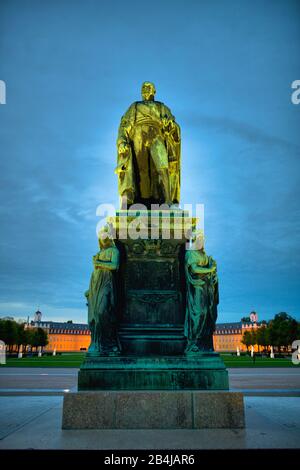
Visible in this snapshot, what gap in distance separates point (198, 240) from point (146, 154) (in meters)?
2.14

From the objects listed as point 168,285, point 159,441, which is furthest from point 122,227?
point 159,441

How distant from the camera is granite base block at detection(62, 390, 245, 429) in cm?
514

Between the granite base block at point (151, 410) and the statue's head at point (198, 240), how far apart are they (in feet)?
7.69

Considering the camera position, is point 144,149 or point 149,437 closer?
point 149,437

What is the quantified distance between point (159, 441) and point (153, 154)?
4983mm

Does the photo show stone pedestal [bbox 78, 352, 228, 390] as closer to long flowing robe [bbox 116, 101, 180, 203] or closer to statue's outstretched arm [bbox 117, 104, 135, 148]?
long flowing robe [bbox 116, 101, 180, 203]

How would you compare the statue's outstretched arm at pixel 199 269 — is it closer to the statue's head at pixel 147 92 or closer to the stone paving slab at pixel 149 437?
the stone paving slab at pixel 149 437

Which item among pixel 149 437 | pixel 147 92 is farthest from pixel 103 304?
pixel 147 92

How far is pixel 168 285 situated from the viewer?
660 cm

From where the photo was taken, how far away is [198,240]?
6.69m

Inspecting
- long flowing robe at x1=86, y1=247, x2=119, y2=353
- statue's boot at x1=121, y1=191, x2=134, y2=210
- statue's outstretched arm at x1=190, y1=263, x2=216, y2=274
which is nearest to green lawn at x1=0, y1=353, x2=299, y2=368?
statue's boot at x1=121, y1=191, x2=134, y2=210

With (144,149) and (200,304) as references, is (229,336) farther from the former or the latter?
(200,304)

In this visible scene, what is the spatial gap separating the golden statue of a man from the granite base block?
3506 millimetres

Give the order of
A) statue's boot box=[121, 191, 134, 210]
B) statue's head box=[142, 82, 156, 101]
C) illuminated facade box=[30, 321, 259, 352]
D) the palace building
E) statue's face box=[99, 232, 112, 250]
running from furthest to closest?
illuminated facade box=[30, 321, 259, 352] < the palace building < statue's head box=[142, 82, 156, 101] < statue's boot box=[121, 191, 134, 210] < statue's face box=[99, 232, 112, 250]
